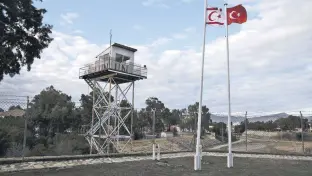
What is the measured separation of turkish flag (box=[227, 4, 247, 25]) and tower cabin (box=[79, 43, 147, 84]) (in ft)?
60.7

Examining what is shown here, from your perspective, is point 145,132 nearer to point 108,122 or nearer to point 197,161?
point 108,122

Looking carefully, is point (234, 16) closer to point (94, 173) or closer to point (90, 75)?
point (94, 173)

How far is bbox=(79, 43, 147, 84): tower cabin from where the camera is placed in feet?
106

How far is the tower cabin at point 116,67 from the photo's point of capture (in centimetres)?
3234

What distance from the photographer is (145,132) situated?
169 ft

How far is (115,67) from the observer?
32.2 metres

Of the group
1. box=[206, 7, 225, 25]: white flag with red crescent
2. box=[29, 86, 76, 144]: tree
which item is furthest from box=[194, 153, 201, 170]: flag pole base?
box=[29, 86, 76, 144]: tree

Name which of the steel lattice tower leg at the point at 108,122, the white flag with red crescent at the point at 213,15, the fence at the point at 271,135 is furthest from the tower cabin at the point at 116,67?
the white flag with red crescent at the point at 213,15

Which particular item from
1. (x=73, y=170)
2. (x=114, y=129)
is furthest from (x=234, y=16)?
(x=114, y=129)

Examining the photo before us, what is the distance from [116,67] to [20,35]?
20.5 m

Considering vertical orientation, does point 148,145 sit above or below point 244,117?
below

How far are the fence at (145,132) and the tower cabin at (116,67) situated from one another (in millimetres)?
4258

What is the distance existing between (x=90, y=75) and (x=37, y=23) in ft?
72.2

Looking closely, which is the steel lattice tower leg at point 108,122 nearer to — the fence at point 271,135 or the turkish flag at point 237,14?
the fence at point 271,135
